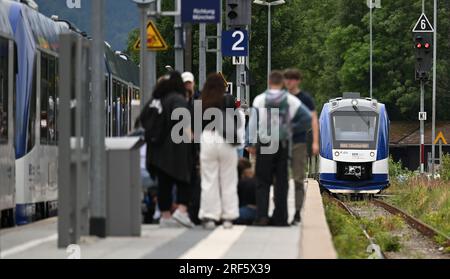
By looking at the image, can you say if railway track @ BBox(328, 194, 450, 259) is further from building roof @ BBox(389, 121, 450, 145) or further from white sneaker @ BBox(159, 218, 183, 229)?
building roof @ BBox(389, 121, 450, 145)

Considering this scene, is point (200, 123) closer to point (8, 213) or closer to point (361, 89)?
point (8, 213)

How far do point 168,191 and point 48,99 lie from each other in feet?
17.1

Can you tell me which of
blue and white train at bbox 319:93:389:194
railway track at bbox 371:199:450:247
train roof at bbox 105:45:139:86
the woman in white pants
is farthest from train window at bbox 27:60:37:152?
blue and white train at bbox 319:93:389:194

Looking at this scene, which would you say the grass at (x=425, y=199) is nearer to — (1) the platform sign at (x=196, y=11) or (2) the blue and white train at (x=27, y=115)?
(1) the platform sign at (x=196, y=11)

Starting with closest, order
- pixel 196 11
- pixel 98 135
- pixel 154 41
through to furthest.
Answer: pixel 98 135
pixel 154 41
pixel 196 11

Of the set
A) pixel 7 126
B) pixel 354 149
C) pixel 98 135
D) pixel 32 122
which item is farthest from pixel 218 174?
pixel 354 149

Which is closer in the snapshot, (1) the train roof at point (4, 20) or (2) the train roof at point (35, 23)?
(1) the train roof at point (4, 20)

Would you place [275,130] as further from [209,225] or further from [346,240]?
[346,240]

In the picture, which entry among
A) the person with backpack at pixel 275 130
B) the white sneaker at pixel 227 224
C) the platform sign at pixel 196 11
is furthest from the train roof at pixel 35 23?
the white sneaker at pixel 227 224

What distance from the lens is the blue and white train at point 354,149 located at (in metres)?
39.4

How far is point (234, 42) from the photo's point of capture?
3538cm

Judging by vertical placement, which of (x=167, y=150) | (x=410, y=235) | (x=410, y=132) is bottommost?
(x=410, y=132)

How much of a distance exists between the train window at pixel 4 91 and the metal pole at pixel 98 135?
3507mm

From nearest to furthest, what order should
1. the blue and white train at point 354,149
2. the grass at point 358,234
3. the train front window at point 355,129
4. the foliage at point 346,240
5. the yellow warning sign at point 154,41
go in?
the foliage at point 346,240
the grass at point 358,234
the yellow warning sign at point 154,41
the blue and white train at point 354,149
the train front window at point 355,129
